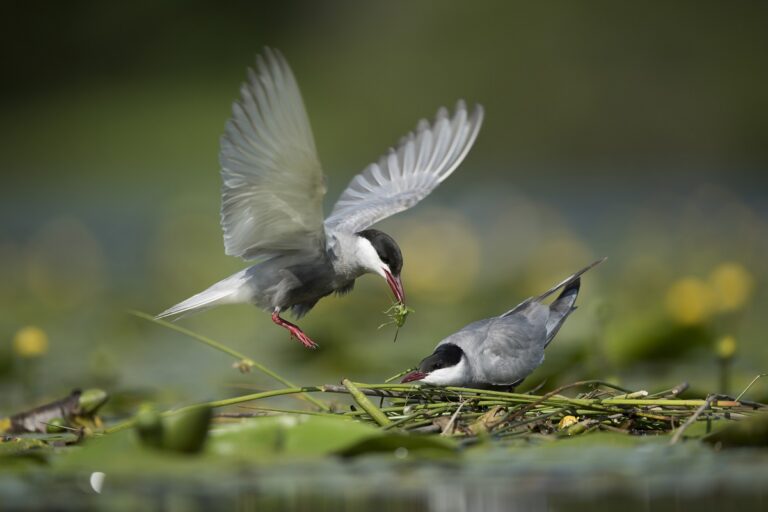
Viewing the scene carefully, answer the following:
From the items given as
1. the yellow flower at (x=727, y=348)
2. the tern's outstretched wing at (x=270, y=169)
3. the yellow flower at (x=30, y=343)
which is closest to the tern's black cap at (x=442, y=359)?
the tern's outstretched wing at (x=270, y=169)

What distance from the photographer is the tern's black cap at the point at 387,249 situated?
5.80m

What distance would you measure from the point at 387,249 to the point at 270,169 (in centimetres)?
75

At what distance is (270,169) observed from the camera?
5.34 meters

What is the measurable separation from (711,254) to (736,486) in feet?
20.8

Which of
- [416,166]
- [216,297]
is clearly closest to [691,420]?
[216,297]

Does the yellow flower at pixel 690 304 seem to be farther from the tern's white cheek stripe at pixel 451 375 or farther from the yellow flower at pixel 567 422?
the yellow flower at pixel 567 422

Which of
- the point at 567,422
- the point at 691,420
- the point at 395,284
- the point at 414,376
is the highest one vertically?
the point at 395,284

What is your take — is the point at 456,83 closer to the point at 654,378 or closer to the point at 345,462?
the point at 654,378

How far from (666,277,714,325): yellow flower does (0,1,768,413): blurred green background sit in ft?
2.08

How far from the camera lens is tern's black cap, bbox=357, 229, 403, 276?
5.80 metres

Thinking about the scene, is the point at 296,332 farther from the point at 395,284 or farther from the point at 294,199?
the point at 294,199

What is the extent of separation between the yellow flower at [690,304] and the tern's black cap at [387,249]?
76.8 inches

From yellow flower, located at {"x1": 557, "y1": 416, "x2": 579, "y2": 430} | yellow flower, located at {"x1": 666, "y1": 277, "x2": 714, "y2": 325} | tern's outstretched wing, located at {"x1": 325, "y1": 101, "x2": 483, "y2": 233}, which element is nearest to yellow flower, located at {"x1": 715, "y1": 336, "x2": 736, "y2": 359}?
yellow flower, located at {"x1": 557, "y1": 416, "x2": 579, "y2": 430}

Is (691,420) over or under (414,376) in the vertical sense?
under
